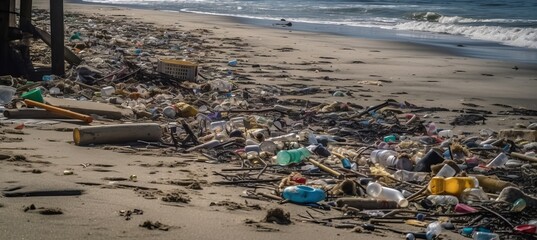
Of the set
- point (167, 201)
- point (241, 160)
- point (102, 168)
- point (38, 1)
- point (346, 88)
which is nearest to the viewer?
point (167, 201)

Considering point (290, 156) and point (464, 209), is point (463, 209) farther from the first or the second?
point (290, 156)

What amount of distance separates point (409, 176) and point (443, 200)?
32.3 inches

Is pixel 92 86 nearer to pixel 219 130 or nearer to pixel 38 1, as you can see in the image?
pixel 219 130

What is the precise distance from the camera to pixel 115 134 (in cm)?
609

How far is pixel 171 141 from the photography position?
21.1ft

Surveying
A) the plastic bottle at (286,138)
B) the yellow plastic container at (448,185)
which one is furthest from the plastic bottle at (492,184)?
the plastic bottle at (286,138)

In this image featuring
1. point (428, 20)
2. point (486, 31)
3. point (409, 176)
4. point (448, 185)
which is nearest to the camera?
point (448, 185)

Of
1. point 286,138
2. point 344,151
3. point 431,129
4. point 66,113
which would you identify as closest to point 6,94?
point 66,113

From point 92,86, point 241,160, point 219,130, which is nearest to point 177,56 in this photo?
point 92,86

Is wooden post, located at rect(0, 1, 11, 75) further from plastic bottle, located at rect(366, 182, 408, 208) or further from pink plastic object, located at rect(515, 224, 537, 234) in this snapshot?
pink plastic object, located at rect(515, 224, 537, 234)

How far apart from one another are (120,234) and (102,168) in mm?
1575

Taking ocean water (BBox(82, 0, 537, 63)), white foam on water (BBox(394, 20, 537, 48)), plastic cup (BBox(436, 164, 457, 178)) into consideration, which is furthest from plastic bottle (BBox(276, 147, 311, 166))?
white foam on water (BBox(394, 20, 537, 48))

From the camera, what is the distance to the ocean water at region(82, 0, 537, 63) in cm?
2020

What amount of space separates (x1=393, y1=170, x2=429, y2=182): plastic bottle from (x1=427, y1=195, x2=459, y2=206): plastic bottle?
0.67 metres
